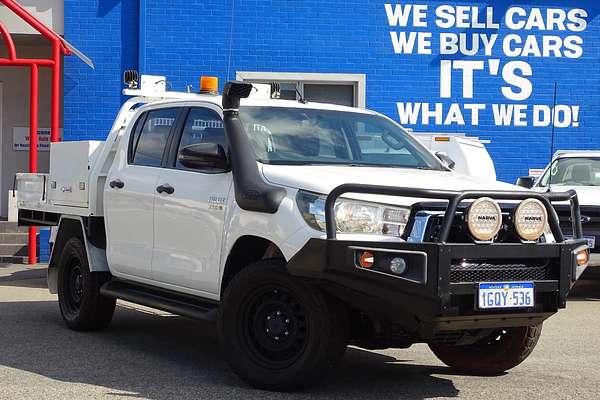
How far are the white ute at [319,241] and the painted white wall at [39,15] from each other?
8756mm

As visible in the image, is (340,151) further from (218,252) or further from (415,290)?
(415,290)

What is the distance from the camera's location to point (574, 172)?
42.9ft

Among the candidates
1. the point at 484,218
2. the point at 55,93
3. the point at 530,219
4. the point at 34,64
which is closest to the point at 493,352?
the point at 530,219

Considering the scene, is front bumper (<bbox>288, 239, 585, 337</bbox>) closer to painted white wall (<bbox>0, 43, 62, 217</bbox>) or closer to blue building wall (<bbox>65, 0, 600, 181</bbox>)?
blue building wall (<bbox>65, 0, 600, 181</bbox>)

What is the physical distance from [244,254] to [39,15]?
10.9 meters

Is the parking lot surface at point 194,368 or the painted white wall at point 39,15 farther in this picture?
the painted white wall at point 39,15

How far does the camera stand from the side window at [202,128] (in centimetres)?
702

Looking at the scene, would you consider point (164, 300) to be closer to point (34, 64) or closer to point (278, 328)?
point (278, 328)

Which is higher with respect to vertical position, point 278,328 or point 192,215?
point 192,215

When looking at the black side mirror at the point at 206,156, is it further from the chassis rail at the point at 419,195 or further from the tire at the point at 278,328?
the chassis rail at the point at 419,195

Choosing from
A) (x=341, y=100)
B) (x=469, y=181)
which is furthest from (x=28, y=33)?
(x=469, y=181)

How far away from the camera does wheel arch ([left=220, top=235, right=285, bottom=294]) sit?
639 cm

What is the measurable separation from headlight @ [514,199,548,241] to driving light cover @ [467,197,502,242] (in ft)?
0.58

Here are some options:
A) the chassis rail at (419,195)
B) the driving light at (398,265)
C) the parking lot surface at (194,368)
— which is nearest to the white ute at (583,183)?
the parking lot surface at (194,368)
